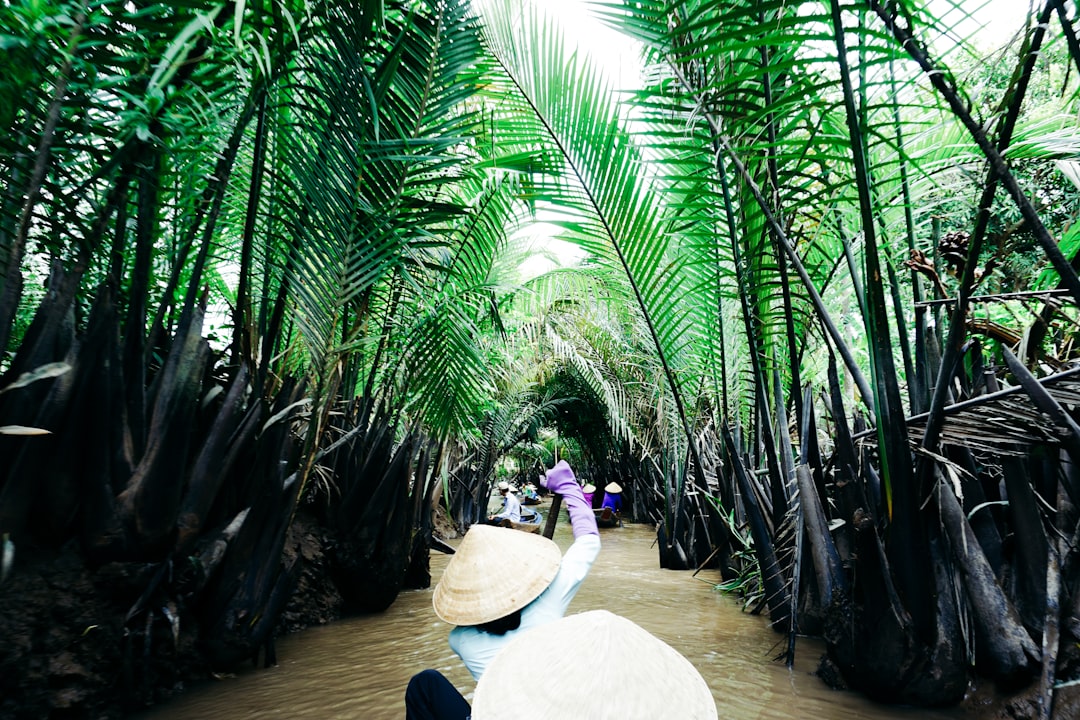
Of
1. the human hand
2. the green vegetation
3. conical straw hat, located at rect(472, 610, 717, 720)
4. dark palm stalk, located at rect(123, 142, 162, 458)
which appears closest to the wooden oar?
the human hand

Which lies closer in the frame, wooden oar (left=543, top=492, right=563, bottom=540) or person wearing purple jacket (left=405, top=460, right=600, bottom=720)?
person wearing purple jacket (left=405, top=460, right=600, bottom=720)

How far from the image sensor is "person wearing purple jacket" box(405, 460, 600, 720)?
61.3 inches

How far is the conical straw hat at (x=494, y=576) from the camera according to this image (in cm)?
158

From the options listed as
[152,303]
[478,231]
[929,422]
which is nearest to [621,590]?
[478,231]

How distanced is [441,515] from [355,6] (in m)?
8.56

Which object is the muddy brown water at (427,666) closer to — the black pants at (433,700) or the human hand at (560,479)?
the black pants at (433,700)

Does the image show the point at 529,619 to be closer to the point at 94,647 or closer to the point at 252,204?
the point at 94,647

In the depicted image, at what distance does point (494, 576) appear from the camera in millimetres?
1620

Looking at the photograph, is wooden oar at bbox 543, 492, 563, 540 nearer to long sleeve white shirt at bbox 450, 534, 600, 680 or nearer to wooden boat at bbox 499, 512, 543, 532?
long sleeve white shirt at bbox 450, 534, 600, 680

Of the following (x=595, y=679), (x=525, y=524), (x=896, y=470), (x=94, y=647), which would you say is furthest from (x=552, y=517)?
(x=525, y=524)

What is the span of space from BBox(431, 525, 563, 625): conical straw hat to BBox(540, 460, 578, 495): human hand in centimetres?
32

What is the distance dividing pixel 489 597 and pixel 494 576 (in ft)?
0.18

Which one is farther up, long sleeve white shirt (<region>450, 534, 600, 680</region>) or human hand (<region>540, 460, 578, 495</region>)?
human hand (<region>540, 460, 578, 495</region>)

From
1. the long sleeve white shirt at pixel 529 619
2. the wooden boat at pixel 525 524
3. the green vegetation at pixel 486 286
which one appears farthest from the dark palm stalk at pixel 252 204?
the wooden boat at pixel 525 524
